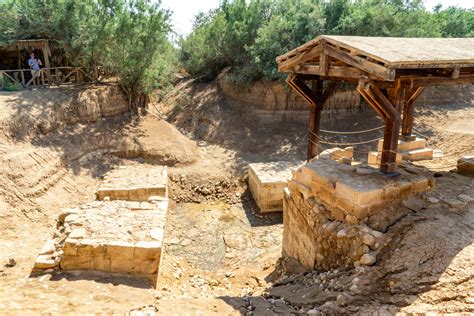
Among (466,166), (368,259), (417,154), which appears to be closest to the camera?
(368,259)

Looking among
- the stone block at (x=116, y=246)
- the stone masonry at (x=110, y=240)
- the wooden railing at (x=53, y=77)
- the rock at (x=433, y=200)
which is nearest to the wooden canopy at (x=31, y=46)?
the wooden railing at (x=53, y=77)

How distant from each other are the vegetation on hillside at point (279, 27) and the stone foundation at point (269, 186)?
218 inches

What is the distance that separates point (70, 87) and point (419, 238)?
13.8m

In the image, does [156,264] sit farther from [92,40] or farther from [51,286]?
[92,40]

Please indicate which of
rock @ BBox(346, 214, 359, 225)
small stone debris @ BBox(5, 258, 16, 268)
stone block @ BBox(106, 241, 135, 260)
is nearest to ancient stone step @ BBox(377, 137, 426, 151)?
rock @ BBox(346, 214, 359, 225)

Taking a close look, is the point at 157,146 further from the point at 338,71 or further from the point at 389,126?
the point at 389,126

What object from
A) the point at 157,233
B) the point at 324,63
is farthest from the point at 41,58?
the point at 324,63

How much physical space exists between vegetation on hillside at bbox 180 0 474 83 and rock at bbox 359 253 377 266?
11355 mm

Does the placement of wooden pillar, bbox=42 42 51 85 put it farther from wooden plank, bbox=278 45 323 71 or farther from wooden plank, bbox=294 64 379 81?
wooden plank, bbox=294 64 379 81

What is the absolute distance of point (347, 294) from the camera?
16.2ft

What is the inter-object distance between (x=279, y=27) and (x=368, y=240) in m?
12.2

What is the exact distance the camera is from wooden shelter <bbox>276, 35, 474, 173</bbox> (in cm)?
599

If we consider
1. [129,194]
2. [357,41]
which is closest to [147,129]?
[129,194]

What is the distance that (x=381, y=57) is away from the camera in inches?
225
